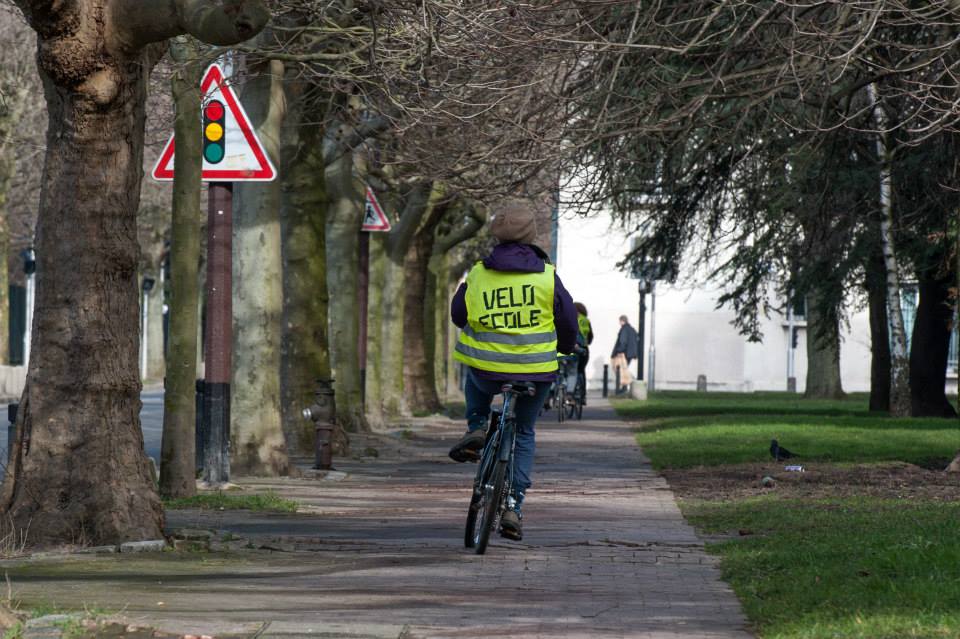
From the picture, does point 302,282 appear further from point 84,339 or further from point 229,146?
point 84,339

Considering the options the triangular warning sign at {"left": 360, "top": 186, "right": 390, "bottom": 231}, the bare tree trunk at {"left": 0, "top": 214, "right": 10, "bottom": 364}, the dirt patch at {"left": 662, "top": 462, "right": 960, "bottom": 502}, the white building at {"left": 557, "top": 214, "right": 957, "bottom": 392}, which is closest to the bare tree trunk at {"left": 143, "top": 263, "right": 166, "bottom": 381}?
the bare tree trunk at {"left": 0, "top": 214, "right": 10, "bottom": 364}

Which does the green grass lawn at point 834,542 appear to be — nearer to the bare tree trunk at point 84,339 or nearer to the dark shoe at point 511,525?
the dark shoe at point 511,525

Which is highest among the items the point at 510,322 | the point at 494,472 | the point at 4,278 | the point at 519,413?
the point at 4,278

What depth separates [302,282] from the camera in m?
17.8

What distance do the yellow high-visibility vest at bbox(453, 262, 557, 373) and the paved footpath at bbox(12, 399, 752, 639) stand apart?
1.05 meters

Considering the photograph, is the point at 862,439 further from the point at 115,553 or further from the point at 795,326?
the point at 795,326

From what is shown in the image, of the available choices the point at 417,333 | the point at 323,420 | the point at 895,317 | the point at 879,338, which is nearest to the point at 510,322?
the point at 323,420

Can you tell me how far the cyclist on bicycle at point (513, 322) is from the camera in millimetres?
9430

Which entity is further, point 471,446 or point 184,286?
point 184,286

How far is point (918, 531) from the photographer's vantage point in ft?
31.3

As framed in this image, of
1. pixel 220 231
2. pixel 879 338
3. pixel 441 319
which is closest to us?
pixel 220 231

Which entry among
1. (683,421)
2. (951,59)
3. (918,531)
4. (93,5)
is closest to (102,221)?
(93,5)

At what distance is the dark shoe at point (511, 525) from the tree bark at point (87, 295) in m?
1.91

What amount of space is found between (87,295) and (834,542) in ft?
13.8
